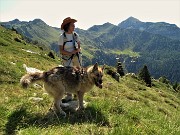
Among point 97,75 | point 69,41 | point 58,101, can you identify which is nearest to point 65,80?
point 58,101

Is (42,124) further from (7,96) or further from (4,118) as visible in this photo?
(7,96)

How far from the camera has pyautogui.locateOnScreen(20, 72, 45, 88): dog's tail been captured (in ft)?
36.0

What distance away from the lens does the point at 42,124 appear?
10445 millimetres

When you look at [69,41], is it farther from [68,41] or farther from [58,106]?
[58,106]

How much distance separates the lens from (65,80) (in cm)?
1180

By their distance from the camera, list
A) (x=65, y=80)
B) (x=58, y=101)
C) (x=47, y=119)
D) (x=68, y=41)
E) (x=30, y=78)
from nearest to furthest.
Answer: (x=47, y=119), (x=30, y=78), (x=58, y=101), (x=65, y=80), (x=68, y=41)

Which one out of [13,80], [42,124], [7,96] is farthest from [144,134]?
[13,80]

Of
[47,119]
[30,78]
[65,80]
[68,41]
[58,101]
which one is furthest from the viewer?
[68,41]

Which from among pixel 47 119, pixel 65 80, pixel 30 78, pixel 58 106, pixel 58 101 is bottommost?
pixel 47 119

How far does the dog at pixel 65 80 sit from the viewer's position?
37.5 feet

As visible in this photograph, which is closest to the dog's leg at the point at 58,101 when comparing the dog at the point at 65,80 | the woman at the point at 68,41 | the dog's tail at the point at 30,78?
the dog at the point at 65,80

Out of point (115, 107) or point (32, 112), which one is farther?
point (115, 107)

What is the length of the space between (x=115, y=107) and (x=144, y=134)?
9.01 feet

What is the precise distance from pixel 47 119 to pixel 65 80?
66.3 inches
